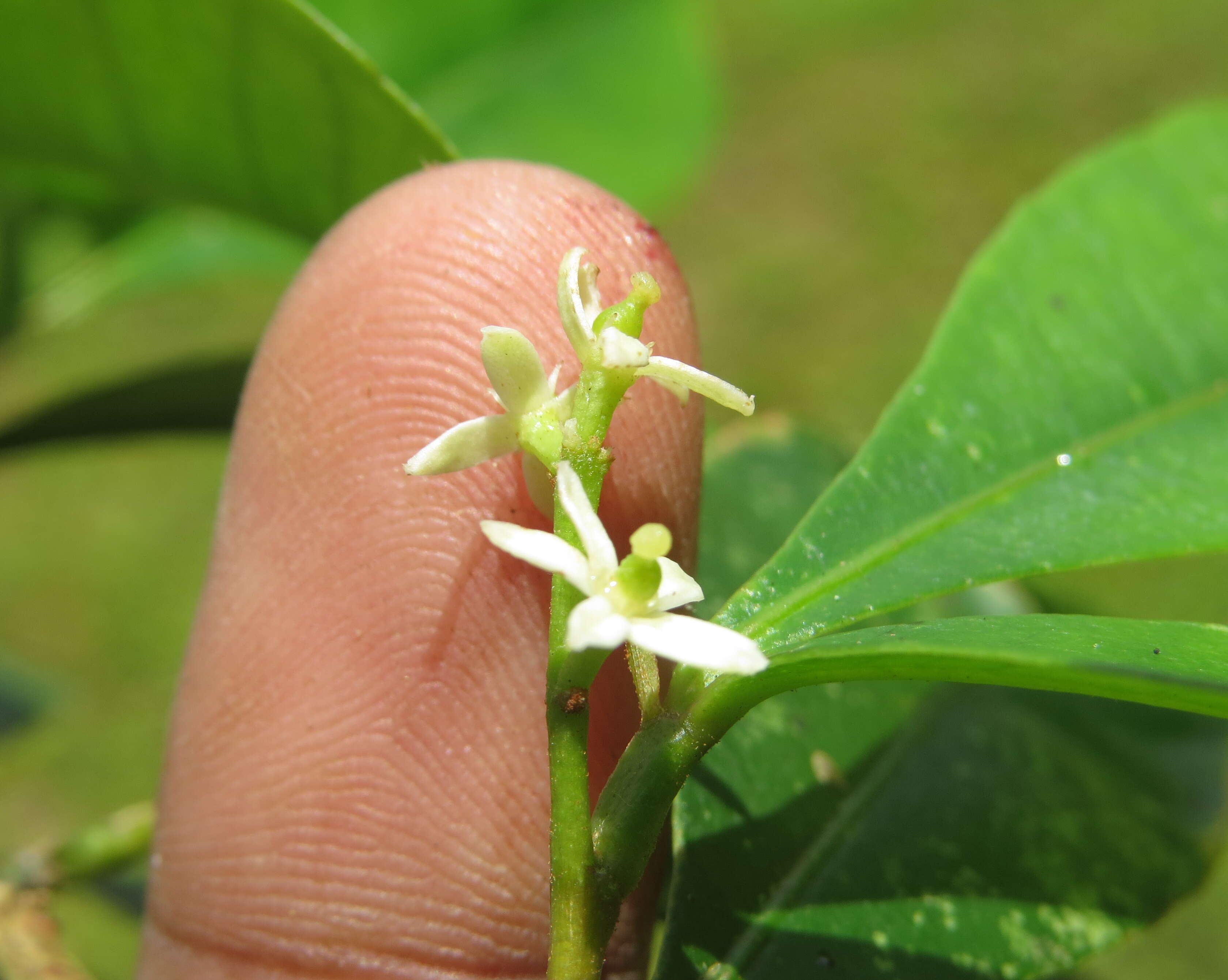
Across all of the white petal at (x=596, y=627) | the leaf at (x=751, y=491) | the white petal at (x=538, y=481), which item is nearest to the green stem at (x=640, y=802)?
the white petal at (x=596, y=627)

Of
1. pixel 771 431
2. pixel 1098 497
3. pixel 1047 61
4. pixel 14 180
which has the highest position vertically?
pixel 1047 61

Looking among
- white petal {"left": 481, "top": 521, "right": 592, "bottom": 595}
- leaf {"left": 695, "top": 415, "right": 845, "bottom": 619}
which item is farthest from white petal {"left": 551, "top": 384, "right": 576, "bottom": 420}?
leaf {"left": 695, "top": 415, "right": 845, "bottom": 619}

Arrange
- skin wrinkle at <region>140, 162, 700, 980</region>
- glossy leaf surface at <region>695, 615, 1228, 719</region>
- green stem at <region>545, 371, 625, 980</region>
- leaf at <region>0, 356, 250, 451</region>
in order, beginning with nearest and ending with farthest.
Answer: glossy leaf surface at <region>695, 615, 1228, 719</region> → green stem at <region>545, 371, 625, 980</region> → skin wrinkle at <region>140, 162, 700, 980</region> → leaf at <region>0, 356, 250, 451</region>

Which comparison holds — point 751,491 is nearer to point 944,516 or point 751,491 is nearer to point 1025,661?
point 944,516

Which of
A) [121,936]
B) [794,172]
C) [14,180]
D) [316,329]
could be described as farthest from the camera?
[794,172]

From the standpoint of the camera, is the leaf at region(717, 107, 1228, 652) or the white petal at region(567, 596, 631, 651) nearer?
the white petal at region(567, 596, 631, 651)

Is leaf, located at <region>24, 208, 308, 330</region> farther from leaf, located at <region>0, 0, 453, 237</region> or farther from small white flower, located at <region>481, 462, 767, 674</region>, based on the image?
small white flower, located at <region>481, 462, 767, 674</region>

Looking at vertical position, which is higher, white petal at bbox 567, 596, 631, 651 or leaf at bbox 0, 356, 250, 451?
leaf at bbox 0, 356, 250, 451

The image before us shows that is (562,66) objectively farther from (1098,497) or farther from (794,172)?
(794,172)

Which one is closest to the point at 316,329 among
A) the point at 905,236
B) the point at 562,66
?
the point at 562,66
